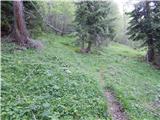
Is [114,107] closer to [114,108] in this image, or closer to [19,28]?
[114,108]

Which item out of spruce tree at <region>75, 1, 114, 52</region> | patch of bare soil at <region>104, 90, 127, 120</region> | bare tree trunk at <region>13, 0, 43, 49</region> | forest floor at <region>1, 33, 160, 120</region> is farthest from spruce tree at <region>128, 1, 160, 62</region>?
patch of bare soil at <region>104, 90, 127, 120</region>

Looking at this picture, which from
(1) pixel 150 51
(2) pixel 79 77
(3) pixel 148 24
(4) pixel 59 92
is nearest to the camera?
(4) pixel 59 92

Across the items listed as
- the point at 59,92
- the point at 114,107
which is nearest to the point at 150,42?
the point at 114,107

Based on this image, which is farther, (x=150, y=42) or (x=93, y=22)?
(x=150, y=42)

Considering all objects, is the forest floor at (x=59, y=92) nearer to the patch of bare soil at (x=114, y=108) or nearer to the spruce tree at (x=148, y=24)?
the patch of bare soil at (x=114, y=108)

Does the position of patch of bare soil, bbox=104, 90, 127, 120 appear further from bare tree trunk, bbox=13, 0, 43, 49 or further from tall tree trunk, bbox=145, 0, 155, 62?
tall tree trunk, bbox=145, 0, 155, 62

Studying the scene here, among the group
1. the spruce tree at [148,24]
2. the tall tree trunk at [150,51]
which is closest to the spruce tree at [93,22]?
the spruce tree at [148,24]

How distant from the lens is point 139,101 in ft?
36.6

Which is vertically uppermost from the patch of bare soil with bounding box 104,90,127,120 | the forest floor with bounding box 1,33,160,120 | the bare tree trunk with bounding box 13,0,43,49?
the bare tree trunk with bounding box 13,0,43,49

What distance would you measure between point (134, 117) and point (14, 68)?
5.61m

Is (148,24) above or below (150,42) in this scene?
above

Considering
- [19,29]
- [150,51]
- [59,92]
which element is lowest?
[59,92]

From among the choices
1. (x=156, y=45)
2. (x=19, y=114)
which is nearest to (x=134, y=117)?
(x=19, y=114)

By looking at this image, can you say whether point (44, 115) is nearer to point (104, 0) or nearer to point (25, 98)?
point (25, 98)
